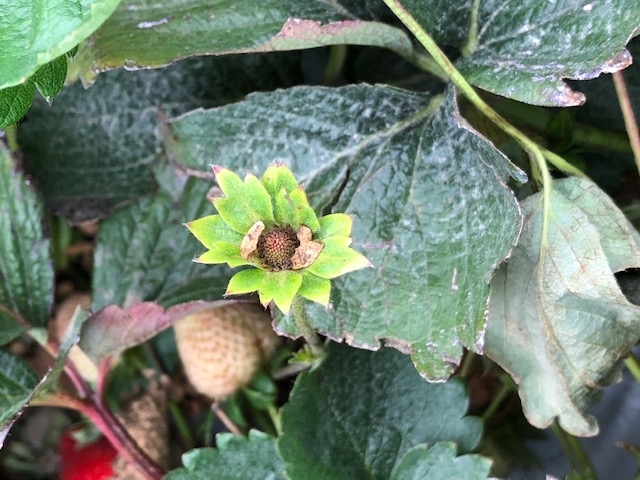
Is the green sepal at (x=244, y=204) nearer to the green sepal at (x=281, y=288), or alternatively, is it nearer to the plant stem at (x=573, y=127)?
the green sepal at (x=281, y=288)

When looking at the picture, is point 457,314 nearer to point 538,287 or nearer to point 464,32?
point 538,287

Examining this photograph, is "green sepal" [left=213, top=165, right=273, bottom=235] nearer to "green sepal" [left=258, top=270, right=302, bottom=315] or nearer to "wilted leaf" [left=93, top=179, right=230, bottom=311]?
"green sepal" [left=258, top=270, right=302, bottom=315]

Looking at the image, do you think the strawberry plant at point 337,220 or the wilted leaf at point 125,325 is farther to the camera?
the wilted leaf at point 125,325

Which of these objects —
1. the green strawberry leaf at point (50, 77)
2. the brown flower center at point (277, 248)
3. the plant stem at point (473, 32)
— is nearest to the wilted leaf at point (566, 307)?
the plant stem at point (473, 32)

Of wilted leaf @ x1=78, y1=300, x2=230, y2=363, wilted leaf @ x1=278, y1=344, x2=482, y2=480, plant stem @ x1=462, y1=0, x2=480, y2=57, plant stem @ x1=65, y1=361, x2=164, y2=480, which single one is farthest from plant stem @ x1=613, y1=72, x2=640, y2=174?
plant stem @ x1=65, y1=361, x2=164, y2=480

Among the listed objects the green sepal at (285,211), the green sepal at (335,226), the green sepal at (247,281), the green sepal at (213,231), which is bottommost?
the green sepal at (247,281)

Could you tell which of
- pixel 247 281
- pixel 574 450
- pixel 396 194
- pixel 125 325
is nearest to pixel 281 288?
pixel 247 281

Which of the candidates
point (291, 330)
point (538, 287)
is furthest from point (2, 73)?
point (538, 287)

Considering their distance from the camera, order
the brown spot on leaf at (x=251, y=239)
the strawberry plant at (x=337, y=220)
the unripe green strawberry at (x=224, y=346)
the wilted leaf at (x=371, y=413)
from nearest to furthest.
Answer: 1. the brown spot on leaf at (x=251, y=239)
2. the strawberry plant at (x=337, y=220)
3. the wilted leaf at (x=371, y=413)
4. the unripe green strawberry at (x=224, y=346)
